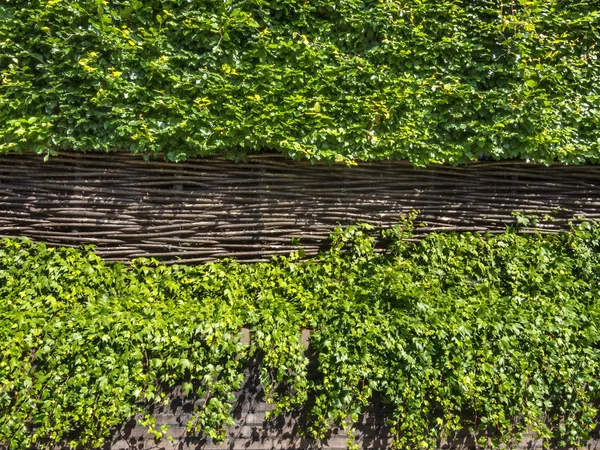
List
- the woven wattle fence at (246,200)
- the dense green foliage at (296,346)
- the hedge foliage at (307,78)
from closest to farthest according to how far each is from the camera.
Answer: the dense green foliage at (296,346) < the hedge foliage at (307,78) < the woven wattle fence at (246,200)

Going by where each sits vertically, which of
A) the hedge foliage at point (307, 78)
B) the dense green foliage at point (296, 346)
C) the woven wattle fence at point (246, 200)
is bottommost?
the dense green foliage at point (296, 346)

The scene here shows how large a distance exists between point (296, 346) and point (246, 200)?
1663 mm

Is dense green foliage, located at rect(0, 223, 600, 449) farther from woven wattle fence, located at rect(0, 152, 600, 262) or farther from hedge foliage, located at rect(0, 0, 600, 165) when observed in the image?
hedge foliage, located at rect(0, 0, 600, 165)

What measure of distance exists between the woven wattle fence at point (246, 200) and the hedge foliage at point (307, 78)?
0.26 meters

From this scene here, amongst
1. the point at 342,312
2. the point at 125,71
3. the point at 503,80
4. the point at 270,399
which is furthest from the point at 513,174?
the point at 125,71

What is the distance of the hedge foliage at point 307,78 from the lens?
363cm

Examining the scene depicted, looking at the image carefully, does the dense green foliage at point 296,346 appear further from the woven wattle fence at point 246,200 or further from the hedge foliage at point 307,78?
the hedge foliage at point 307,78

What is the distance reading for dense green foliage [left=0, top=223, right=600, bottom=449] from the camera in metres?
2.93

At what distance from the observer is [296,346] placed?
315 centimetres

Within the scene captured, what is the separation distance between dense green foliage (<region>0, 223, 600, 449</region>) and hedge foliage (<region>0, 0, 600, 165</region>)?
51.1 inches

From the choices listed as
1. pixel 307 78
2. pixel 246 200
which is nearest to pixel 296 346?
pixel 246 200

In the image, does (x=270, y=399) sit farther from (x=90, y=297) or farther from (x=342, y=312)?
(x=90, y=297)

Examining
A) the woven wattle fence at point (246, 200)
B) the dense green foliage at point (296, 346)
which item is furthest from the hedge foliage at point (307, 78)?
the dense green foliage at point (296, 346)

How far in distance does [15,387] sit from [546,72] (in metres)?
5.74
